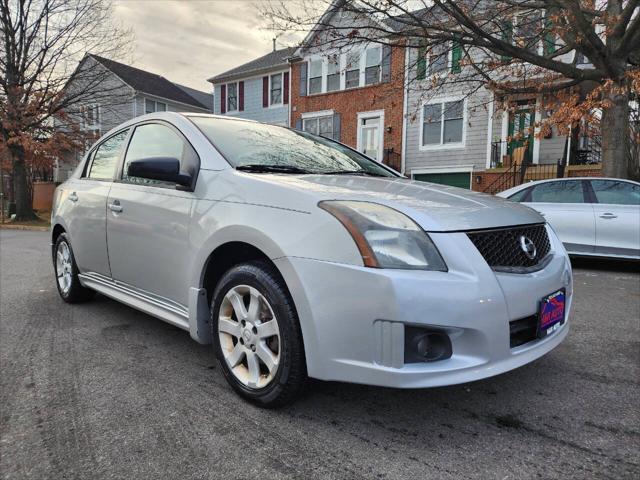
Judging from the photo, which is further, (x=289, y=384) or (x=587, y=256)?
(x=587, y=256)

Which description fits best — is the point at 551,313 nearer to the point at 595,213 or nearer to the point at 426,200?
the point at 426,200

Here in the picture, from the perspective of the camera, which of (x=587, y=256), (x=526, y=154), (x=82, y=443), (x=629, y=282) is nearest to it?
(x=82, y=443)

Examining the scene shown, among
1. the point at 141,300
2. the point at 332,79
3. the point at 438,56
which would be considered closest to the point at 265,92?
the point at 332,79

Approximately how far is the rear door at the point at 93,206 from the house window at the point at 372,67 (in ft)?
53.8

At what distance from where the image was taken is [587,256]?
264 inches

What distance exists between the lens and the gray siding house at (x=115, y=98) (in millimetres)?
20422

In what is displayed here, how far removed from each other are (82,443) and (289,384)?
36.9 inches

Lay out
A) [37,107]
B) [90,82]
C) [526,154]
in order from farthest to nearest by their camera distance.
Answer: [90,82] → [37,107] → [526,154]

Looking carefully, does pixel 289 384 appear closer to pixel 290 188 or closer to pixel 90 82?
pixel 290 188

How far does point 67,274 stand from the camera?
4.44 meters

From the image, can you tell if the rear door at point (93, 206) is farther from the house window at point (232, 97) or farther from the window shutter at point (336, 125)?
the house window at point (232, 97)

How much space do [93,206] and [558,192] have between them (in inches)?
250

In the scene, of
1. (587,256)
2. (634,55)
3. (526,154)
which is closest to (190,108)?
(526,154)

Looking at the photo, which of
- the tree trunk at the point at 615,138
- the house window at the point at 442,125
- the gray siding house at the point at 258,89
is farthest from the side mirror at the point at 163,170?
the gray siding house at the point at 258,89
